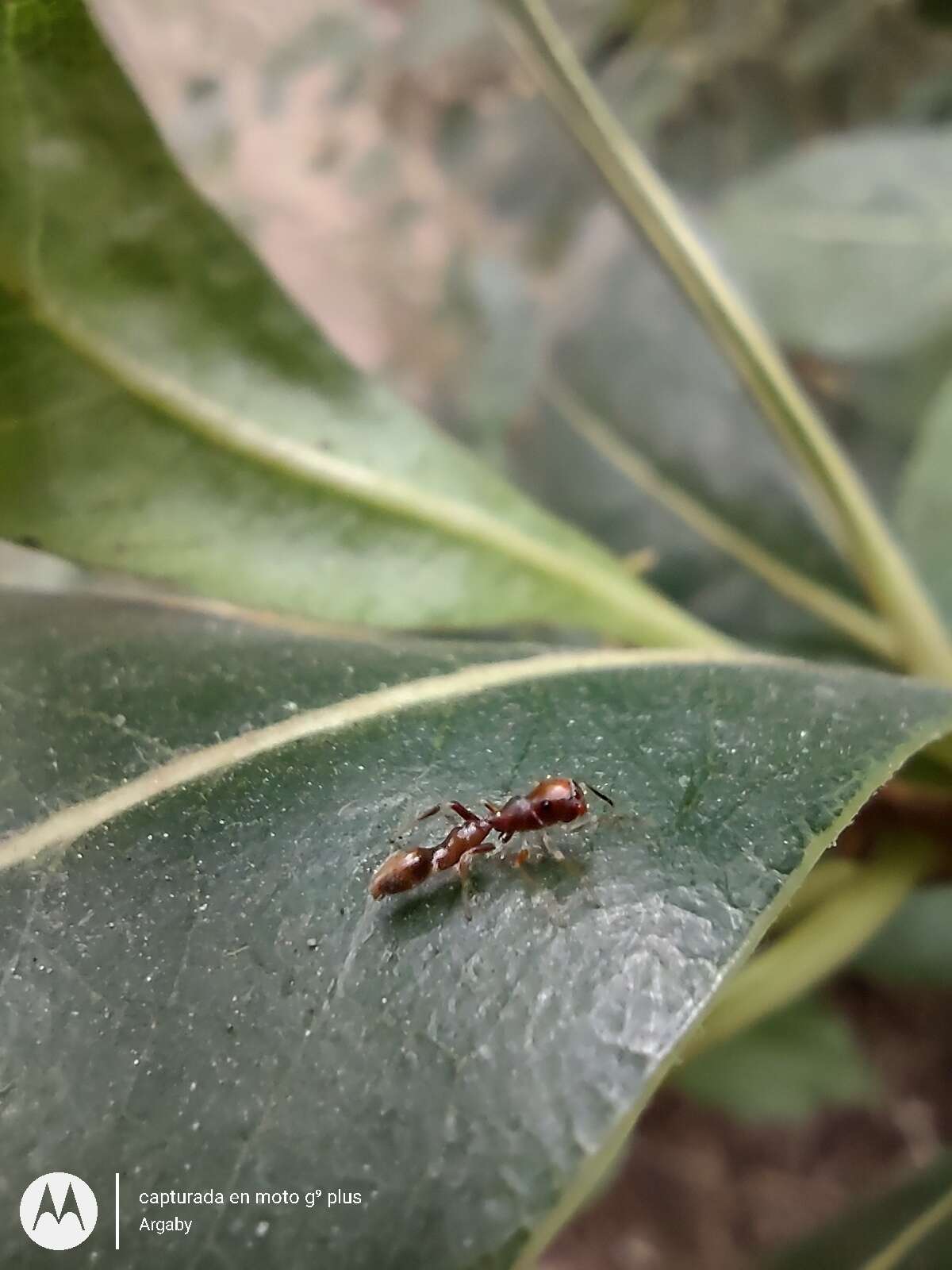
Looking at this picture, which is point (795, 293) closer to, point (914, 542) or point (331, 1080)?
point (914, 542)

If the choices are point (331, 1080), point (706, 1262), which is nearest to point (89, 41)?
point (331, 1080)

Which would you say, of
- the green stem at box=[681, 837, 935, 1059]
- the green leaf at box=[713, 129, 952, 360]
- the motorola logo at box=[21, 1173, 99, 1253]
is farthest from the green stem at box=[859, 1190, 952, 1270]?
the green leaf at box=[713, 129, 952, 360]

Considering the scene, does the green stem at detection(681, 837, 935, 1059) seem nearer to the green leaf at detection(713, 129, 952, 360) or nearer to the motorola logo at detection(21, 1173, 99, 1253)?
the motorola logo at detection(21, 1173, 99, 1253)

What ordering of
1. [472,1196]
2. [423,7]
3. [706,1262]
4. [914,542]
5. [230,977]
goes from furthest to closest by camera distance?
[423,7]
[706,1262]
[914,542]
[230,977]
[472,1196]

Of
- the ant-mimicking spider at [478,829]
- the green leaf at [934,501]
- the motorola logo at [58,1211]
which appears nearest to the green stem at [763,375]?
the green leaf at [934,501]

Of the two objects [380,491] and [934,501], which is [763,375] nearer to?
[934,501]

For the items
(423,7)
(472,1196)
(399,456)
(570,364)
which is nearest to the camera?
(472,1196)

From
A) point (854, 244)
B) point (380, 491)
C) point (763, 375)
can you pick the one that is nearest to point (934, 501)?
point (763, 375)
